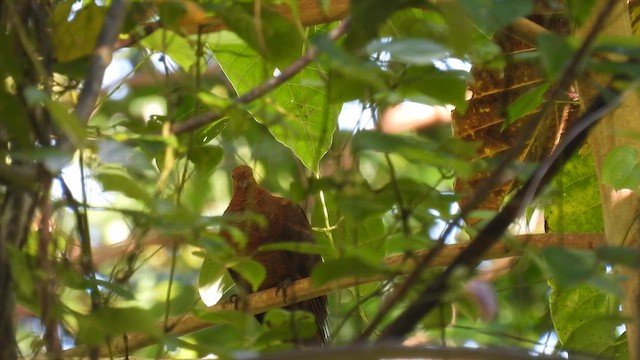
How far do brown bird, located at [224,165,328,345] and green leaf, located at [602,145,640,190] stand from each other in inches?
52.6

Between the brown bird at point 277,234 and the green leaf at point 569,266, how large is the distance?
184 cm

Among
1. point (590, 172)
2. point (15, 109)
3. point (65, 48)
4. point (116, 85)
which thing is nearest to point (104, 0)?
point (116, 85)

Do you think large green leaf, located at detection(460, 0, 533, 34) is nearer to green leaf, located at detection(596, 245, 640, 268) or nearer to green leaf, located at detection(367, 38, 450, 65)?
green leaf, located at detection(367, 38, 450, 65)

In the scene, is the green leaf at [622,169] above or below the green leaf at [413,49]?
above

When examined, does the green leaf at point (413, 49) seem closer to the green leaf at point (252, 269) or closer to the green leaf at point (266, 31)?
the green leaf at point (266, 31)

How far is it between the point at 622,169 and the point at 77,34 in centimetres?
97

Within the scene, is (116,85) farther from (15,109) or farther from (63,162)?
(63,162)

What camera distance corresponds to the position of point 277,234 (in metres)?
3.33

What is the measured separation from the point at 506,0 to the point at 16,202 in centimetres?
70

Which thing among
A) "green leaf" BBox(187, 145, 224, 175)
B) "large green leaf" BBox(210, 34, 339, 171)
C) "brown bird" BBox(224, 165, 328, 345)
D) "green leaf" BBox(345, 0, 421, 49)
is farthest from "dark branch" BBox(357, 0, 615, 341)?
"brown bird" BBox(224, 165, 328, 345)

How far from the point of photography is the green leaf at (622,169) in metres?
1.80

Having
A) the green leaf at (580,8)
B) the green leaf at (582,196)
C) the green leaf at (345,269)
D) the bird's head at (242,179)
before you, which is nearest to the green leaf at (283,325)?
the green leaf at (345,269)

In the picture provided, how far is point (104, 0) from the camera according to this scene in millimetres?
2119

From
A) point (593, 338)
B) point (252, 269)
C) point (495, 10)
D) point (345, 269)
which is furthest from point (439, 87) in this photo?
point (593, 338)
